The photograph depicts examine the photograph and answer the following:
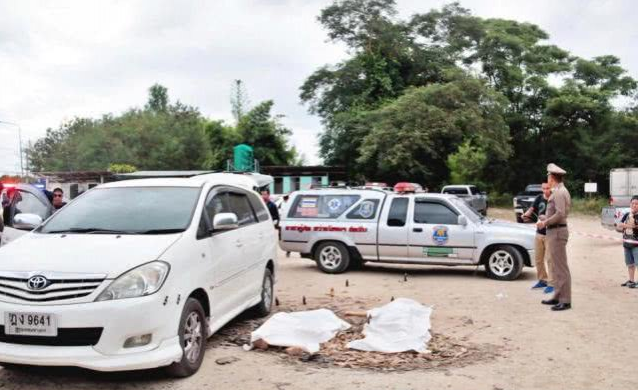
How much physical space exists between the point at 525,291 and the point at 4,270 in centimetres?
792

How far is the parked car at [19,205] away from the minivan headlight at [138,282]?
12.5ft

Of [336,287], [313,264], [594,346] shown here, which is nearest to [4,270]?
[594,346]

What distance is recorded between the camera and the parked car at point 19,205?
8.16 meters

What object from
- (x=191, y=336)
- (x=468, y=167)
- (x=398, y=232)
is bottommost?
(x=191, y=336)

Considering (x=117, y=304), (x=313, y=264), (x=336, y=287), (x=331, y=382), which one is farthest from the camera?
(x=313, y=264)

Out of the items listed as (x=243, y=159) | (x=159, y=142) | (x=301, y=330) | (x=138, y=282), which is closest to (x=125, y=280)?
(x=138, y=282)

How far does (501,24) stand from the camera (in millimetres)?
45438

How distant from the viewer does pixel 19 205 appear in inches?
334

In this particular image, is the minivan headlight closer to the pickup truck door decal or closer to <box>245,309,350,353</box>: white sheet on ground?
<box>245,309,350,353</box>: white sheet on ground

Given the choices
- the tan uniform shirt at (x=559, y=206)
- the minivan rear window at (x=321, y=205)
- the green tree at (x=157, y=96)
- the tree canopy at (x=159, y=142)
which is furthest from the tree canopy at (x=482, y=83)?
the green tree at (x=157, y=96)

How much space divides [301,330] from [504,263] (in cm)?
616

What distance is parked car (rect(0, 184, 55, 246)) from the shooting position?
26.8 ft

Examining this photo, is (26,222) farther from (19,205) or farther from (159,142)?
(159,142)

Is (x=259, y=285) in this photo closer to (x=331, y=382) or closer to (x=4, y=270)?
(x=331, y=382)
